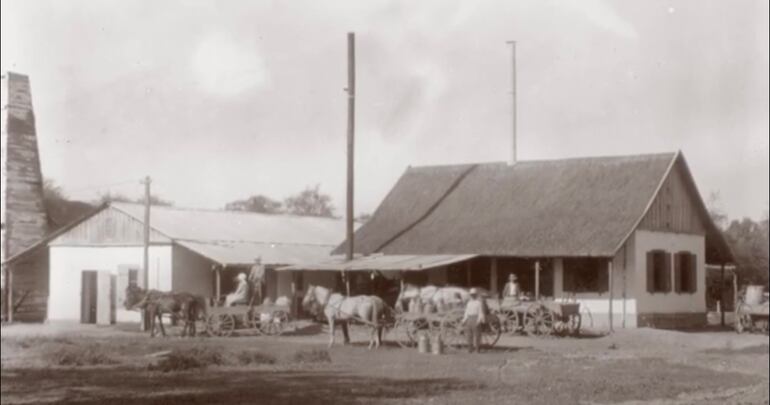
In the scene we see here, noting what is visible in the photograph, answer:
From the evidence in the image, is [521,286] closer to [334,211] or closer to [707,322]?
[707,322]

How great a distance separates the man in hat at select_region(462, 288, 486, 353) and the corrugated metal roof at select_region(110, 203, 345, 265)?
1081 cm

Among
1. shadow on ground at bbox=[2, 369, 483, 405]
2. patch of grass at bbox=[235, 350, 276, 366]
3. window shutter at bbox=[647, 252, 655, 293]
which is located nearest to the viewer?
shadow on ground at bbox=[2, 369, 483, 405]

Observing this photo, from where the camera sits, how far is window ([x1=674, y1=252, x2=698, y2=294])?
32.0 meters

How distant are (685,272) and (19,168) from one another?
60.5ft

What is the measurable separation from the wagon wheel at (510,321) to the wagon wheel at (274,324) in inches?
199

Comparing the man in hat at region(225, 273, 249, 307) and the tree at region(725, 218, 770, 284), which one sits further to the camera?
the tree at region(725, 218, 770, 284)

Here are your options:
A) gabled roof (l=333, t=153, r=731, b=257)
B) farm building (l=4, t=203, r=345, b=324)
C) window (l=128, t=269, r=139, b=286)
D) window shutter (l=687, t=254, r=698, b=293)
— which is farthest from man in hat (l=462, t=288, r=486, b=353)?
window (l=128, t=269, r=139, b=286)

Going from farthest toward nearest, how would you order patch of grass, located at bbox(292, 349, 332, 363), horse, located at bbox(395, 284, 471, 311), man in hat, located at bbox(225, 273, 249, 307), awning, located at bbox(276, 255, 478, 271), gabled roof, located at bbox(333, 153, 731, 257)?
gabled roof, located at bbox(333, 153, 731, 257)
awning, located at bbox(276, 255, 478, 271)
man in hat, located at bbox(225, 273, 249, 307)
horse, located at bbox(395, 284, 471, 311)
patch of grass, located at bbox(292, 349, 332, 363)

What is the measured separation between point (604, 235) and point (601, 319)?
2149 millimetres

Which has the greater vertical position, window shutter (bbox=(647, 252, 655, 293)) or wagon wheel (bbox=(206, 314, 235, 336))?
window shutter (bbox=(647, 252, 655, 293))

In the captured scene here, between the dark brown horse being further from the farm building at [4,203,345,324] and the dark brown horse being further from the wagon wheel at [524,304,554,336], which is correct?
the wagon wheel at [524,304,554,336]

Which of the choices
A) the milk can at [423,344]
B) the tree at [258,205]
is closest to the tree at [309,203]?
the tree at [258,205]

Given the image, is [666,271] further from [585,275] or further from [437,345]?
[437,345]

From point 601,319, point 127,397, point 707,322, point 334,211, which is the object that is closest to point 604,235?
point 601,319
